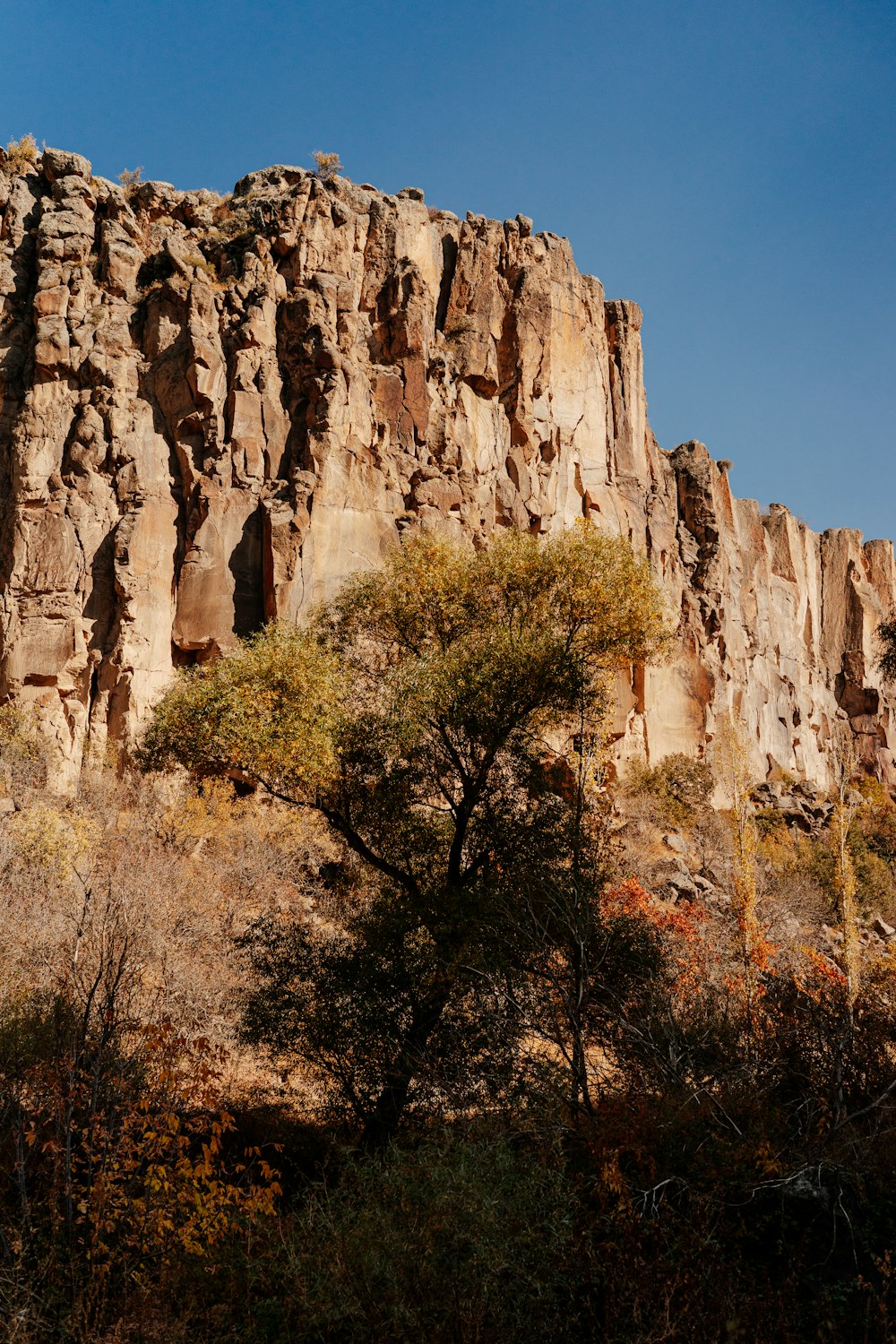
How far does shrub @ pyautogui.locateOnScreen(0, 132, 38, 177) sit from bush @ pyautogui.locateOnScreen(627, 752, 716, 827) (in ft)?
114

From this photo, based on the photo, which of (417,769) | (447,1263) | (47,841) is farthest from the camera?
(47,841)

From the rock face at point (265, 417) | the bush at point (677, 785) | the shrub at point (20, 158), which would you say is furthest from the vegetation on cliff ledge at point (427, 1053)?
the shrub at point (20, 158)

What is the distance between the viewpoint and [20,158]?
38.2m

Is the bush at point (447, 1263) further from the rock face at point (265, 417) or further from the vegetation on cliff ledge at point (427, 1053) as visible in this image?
the rock face at point (265, 417)

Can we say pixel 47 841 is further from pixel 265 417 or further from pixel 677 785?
pixel 677 785

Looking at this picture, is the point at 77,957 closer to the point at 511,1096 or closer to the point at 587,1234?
the point at 511,1096

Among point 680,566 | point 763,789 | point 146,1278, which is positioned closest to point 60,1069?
point 146,1278

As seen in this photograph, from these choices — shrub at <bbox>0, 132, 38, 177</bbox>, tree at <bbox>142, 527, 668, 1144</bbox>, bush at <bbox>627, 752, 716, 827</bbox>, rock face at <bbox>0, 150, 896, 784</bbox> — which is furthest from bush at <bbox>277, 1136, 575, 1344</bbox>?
shrub at <bbox>0, 132, 38, 177</bbox>

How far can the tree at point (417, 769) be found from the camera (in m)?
10.2

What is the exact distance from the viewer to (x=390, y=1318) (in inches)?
223

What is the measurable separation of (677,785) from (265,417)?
20998 millimetres

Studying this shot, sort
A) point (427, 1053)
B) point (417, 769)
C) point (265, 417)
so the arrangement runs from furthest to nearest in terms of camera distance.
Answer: point (265, 417) → point (417, 769) → point (427, 1053)

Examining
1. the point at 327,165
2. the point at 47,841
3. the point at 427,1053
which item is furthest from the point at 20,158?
the point at 427,1053

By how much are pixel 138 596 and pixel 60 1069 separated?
81.0ft
